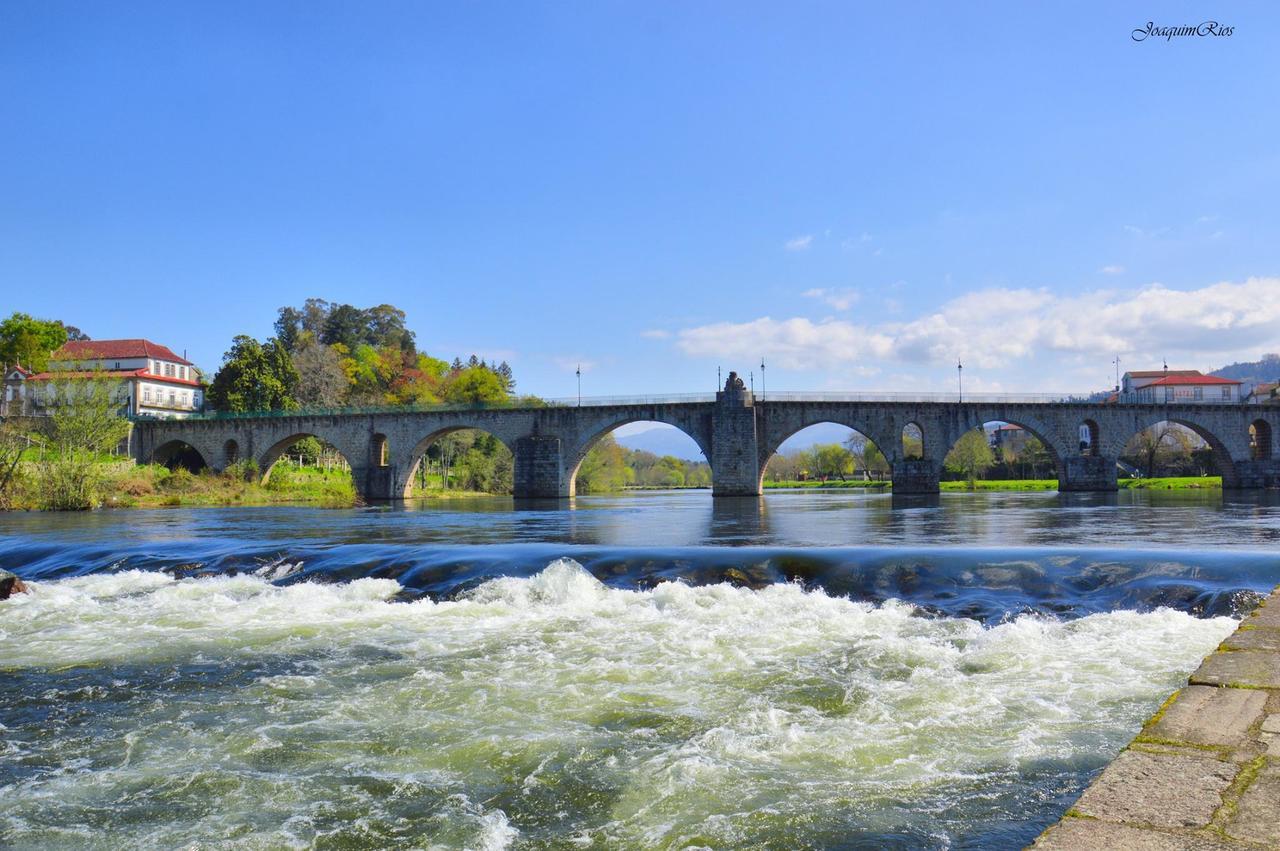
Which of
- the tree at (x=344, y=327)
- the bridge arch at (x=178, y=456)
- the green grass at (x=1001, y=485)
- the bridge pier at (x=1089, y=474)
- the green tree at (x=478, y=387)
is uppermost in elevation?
the tree at (x=344, y=327)

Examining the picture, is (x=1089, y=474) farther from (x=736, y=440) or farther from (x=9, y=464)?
(x=9, y=464)

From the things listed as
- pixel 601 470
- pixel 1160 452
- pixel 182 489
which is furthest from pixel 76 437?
pixel 1160 452

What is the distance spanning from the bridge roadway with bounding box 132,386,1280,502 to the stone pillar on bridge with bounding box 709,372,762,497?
2.2 inches

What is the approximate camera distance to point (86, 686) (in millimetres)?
8094

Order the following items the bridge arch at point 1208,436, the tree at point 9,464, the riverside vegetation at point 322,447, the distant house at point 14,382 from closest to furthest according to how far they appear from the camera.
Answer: the tree at point 9,464 < the riverside vegetation at point 322,447 < the bridge arch at point 1208,436 < the distant house at point 14,382

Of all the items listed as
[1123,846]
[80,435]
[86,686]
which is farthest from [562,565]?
[80,435]

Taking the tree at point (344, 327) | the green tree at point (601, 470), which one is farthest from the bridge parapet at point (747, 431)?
the tree at point (344, 327)

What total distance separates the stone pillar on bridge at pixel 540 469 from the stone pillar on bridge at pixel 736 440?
30.0ft

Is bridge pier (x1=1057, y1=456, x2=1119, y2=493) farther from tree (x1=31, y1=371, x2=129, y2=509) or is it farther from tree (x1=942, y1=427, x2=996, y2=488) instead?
tree (x1=31, y1=371, x2=129, y2=509)

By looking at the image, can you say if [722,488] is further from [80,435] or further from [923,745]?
[923,745]

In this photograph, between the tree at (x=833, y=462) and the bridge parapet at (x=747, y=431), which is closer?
the bridge parapet at (x=747, y=431)

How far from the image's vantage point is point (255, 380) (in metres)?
68.9

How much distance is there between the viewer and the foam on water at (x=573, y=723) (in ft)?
16.2

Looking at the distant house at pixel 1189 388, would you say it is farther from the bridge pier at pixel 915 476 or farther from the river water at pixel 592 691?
the river water at pixel 592 691
